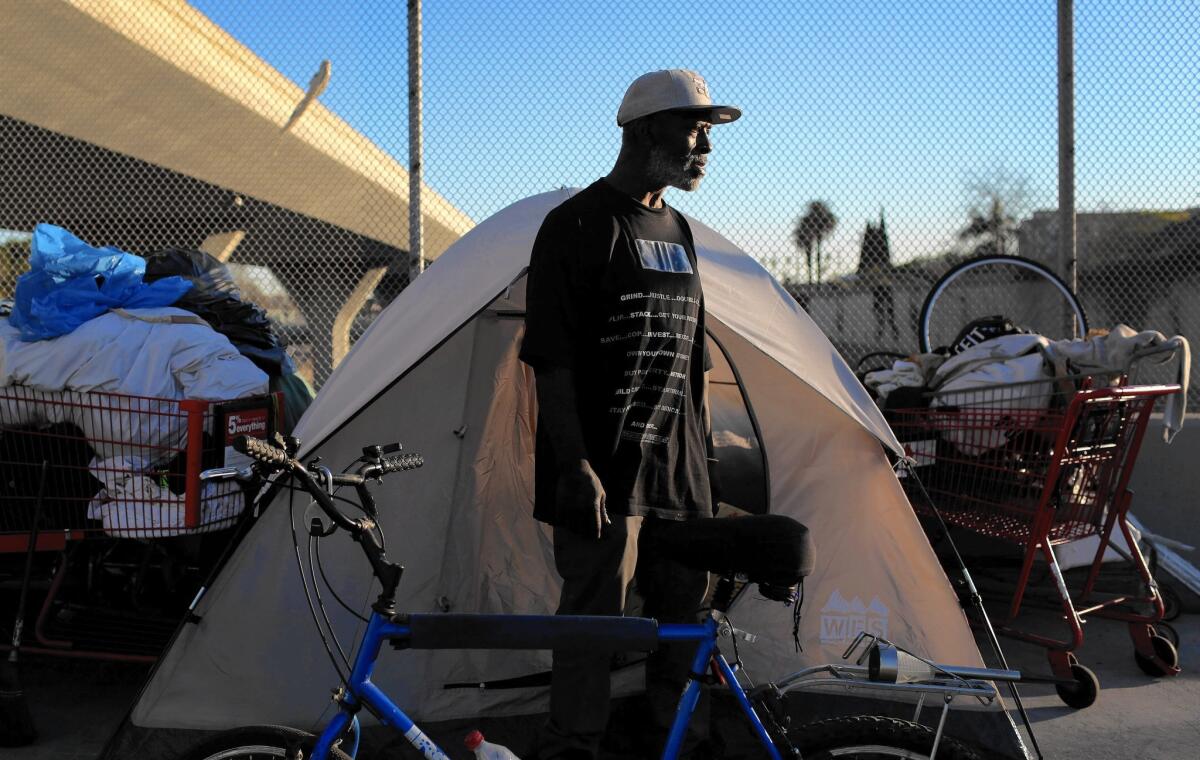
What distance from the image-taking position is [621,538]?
290 cm

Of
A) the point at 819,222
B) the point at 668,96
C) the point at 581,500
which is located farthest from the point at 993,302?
the point at 581,500

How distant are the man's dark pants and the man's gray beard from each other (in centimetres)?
96

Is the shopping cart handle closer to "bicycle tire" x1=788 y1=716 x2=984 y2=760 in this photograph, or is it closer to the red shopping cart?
"bicycle tire" x1=788 y1=716 x2=984 y2=760

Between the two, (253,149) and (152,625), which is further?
(253,149)

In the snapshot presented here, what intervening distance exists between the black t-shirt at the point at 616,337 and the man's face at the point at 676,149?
0.40 ft

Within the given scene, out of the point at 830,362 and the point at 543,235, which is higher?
the point at 543,235

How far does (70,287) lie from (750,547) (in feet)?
10.6

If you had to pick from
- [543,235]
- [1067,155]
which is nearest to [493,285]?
[543,235]

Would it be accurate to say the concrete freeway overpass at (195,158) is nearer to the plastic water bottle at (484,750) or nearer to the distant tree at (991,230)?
the distant tree at (991,230)

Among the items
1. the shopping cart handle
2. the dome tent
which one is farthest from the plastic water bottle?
the dome tent

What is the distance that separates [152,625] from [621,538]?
7.83 feet

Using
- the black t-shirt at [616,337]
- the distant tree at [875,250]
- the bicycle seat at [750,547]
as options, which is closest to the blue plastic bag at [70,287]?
the black t-shirt at [616,337]

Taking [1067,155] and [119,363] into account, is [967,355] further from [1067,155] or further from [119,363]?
[119,363]

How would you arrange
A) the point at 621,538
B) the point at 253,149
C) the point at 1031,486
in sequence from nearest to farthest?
1. the point at 621,538
2. the point at 1031,486
3. the point at 253,149
